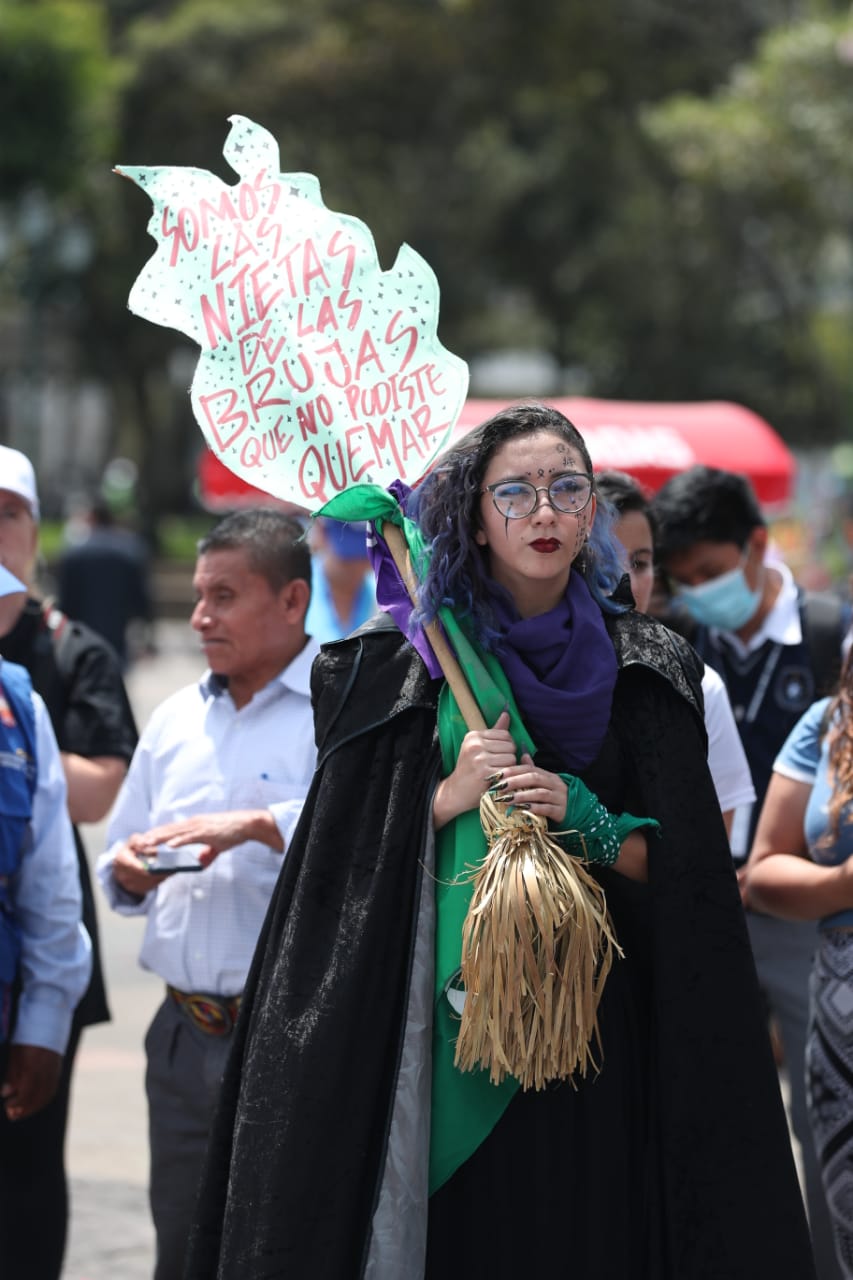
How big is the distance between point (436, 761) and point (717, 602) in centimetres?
199

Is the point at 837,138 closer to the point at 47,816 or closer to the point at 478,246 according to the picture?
the point at 47,816

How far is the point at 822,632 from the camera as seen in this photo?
4.81 meters

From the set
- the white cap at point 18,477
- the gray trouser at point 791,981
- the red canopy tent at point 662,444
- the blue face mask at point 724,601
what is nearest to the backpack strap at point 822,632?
the blue face mask at point 724,601

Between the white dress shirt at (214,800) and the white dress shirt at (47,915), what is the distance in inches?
8.3

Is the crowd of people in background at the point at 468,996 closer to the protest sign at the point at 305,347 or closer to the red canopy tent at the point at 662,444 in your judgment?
the protest sign at the point at 305,347

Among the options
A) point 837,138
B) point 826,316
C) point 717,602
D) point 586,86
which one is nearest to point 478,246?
point 586,86

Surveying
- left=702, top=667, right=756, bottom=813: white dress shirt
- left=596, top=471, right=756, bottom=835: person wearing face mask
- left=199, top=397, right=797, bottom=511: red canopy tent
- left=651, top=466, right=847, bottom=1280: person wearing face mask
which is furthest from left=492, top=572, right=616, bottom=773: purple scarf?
left=199, top=397, right=797, bottom=511: red canopy tent

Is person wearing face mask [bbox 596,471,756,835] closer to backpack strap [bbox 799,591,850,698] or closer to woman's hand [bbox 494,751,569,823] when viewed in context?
woman's hand [bbox 494,751,569,823]

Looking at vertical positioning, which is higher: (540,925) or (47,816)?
(47,816)

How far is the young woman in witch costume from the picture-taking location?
9.13 ft

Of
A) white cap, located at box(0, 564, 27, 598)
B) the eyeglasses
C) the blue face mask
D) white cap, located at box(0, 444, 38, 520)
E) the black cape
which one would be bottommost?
the black cape

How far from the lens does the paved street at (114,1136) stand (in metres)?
4.98

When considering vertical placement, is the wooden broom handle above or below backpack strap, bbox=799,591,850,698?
below

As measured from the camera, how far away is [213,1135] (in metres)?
2.98
